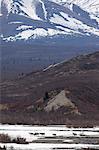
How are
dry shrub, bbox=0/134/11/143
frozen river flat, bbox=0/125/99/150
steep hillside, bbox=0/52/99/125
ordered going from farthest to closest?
1. steep hillside, bbox=0/52/99/125
2. dry shrub, bbox=0/134/11/143
3. frozen river flat, bbox=0/125/99/150

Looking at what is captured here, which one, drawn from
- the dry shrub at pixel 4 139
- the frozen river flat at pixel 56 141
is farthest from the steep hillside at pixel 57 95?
the dry shrub at pixel 4 139

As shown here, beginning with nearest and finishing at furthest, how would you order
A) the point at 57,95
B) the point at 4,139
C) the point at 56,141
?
1. the point at 4,139
2. the point at 56,141
3. the point at 57,95

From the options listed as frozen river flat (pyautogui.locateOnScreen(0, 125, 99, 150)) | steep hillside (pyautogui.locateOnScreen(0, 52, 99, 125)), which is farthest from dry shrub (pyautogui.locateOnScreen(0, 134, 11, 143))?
steep hillside (pyautogui.locateOnScreen(0, 52, 99, 125))

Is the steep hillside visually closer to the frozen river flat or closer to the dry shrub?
the frozen river flat

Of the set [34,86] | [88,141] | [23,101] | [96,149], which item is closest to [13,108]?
[23,101]

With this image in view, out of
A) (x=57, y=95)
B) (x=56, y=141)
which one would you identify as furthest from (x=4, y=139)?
(x=57, y=95)

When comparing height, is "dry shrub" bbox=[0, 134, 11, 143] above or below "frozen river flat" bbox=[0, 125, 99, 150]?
above

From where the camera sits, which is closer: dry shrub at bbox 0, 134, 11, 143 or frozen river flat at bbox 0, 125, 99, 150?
frozen river flat at bbox 0, 125, 99, 150

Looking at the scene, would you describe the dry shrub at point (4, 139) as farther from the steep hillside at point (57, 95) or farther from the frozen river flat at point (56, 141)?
the steep hillside at point (57, 95)

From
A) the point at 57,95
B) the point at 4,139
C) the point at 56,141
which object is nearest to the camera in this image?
the point at 4,139

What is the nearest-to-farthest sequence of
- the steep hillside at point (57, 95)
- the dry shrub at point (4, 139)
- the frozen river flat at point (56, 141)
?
1. the frozen river flat at point (56, 141)
2. the dry shrub at point (4, 139)
3. the steep hillside at point (57, 95)

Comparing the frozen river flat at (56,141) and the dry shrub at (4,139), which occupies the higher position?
the dry shrub at (4,139)

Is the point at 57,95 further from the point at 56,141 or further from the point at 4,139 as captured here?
the point at 4,139

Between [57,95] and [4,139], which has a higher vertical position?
[57,95]
